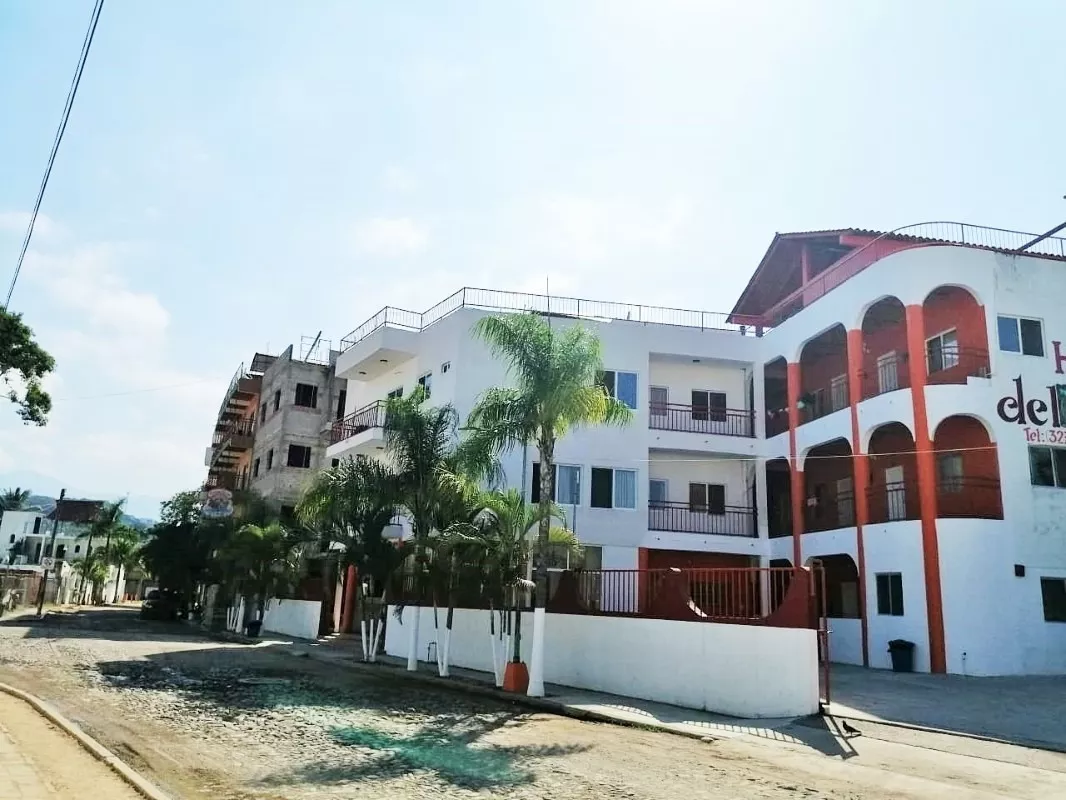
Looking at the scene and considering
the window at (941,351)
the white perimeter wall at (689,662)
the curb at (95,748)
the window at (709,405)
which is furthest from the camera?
the window at (709,405)

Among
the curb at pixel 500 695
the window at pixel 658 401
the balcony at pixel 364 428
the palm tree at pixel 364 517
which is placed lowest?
the curb at pixel 500 695

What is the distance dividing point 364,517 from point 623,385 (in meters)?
A: 11.2

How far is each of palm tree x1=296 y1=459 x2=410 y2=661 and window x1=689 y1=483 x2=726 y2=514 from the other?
42.1ft

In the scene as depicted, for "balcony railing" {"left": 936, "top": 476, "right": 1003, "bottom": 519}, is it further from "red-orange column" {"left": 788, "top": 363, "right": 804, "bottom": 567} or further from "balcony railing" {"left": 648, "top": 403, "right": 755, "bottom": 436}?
"balcony railing" {"left": 648, "top": 403, "right": 755, "bottom": 436}

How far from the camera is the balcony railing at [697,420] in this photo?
101 ft

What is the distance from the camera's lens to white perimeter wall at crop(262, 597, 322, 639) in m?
32.9

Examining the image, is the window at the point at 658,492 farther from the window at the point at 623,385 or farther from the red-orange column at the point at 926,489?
the red-orange column at the point at 926,489

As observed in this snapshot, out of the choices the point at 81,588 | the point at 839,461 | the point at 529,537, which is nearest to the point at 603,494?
the point at 839,461

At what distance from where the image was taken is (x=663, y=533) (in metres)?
29.1

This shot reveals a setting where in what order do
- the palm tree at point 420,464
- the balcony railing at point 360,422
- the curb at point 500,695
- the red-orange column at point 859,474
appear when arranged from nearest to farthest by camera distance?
1. the curb at point 500,695
2. the palm tree at point 420,464
3. the red-orange column at point 859,474
4. the balcony railing at point 360,422

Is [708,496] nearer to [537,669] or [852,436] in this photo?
[852,436]

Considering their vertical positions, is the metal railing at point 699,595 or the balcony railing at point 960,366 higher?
the balcony railing at point 960,366

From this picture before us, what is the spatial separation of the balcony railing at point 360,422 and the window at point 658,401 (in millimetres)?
10219

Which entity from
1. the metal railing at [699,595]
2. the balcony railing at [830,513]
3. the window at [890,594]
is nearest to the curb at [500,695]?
the metal railing at [699,595]
